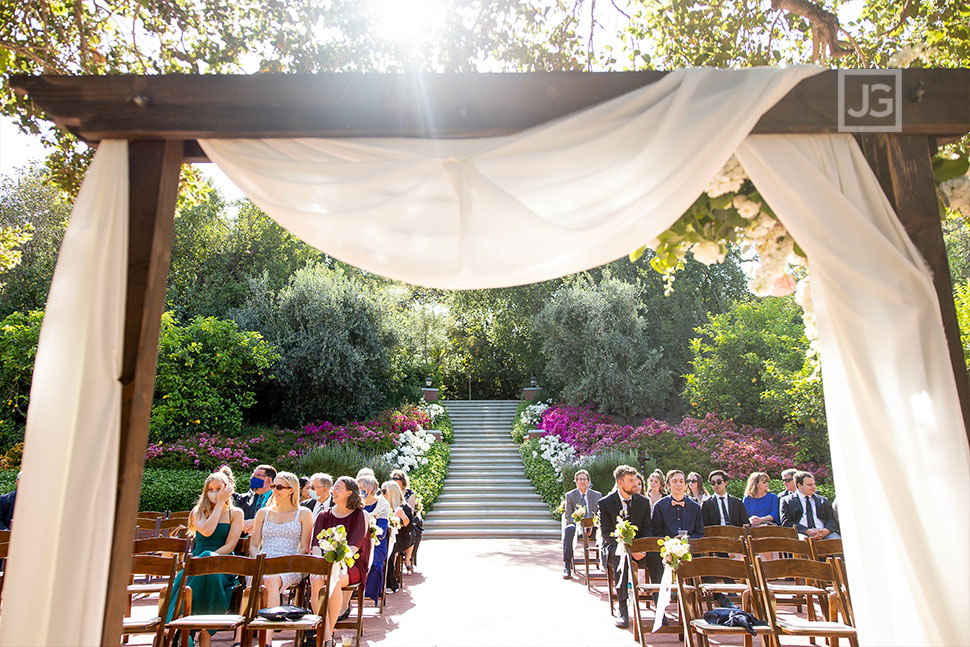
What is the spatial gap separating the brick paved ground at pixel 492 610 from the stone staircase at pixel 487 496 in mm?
Result: 2779

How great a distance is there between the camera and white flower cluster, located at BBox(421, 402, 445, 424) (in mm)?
23125

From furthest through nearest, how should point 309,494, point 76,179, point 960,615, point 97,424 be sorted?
point 309,494 → point 76,179 → point 97,424 → point 960,615

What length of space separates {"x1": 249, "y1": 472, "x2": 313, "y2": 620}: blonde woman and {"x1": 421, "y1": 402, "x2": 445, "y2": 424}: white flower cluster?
16.0 m

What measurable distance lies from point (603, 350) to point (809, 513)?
12.8 metres

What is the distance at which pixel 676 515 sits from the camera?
26.0 ft

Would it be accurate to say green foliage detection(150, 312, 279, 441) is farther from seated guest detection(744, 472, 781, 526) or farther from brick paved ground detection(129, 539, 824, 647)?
seated guest detection(744, 472, 781, 526)

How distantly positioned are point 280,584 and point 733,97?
544 cm

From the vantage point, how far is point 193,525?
6.34 m

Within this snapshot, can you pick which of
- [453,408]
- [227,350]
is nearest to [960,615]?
[227,350]

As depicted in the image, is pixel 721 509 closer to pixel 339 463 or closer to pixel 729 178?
pixel 729 178

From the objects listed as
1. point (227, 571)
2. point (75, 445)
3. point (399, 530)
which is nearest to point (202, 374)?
point (399, 530)

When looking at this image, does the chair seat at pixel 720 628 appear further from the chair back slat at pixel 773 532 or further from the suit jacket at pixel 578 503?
the suit jacket at pixel 578 503

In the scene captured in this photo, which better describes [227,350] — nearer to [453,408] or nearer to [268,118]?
[453,408]

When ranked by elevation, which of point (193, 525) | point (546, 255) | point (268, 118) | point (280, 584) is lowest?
point (280, 584)
